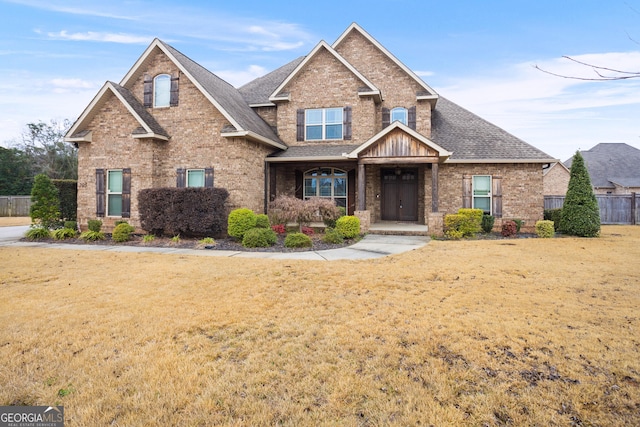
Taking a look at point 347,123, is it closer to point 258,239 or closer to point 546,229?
point 258,239

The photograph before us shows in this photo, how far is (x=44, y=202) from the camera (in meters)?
13.8

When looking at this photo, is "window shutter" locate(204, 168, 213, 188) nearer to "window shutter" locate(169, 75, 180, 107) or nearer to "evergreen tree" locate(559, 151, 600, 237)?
"window shutter" locate(169, 75, 180, 107)

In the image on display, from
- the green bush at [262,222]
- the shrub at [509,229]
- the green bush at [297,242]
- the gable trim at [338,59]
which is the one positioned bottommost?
the green bush at [297,242]

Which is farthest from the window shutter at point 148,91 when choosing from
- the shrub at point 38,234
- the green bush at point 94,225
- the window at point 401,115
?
the window at point 401,115

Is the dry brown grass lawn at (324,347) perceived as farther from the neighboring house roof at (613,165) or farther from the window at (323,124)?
the neighboring house roof at (613,165)

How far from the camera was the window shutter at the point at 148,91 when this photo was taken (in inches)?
564

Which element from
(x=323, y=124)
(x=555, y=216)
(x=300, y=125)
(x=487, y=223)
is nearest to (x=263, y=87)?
(x=300, y=125)

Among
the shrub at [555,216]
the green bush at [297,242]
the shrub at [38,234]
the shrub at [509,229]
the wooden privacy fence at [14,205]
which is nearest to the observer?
the green bush at [297,242]

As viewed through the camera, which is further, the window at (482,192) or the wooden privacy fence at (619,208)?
the wooden privacy fence at (619,208)

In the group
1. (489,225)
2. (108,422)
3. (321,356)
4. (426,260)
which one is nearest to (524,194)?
(489,225)

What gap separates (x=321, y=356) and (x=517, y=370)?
1.94 metres

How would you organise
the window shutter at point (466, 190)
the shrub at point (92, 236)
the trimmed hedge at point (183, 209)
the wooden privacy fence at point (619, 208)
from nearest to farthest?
the trimmed hedge at point (183, 209)
the shrub at point (92, 236)
the window shutter at point (466, 190)
the wooden privacy fence at point (619, 208)

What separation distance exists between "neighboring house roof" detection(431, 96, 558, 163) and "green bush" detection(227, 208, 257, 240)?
380 inches

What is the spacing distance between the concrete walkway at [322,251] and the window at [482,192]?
4638mm
